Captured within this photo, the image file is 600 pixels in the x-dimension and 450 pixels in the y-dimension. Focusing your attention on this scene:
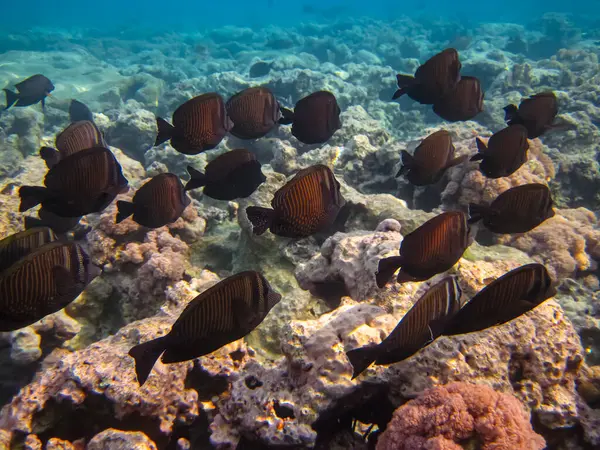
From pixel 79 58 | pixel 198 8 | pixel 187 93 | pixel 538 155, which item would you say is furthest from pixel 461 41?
pixel 198 8

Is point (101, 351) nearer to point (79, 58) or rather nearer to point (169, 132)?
point (169, 132)

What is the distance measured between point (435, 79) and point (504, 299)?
7.12 ft

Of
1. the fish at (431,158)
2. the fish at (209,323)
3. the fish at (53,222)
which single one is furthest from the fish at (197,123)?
the fish at (53,222)

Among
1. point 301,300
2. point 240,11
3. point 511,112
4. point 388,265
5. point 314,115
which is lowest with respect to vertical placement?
point 301,300

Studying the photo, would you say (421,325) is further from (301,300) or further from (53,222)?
(53,222)

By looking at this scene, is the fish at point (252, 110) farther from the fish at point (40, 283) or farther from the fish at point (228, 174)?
the fish at point (40, 283)

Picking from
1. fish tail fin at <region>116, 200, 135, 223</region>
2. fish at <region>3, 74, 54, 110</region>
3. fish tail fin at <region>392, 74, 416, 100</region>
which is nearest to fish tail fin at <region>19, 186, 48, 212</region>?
fish tail fin at <region>116, 200, 135, 223</region>

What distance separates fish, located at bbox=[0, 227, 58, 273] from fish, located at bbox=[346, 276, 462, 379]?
213 cm

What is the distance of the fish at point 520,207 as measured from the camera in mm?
2498

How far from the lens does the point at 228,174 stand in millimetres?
2969

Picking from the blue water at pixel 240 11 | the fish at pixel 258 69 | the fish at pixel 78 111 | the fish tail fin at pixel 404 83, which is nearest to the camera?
the fish tail fin at pixel 404 83

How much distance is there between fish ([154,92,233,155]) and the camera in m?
2.82

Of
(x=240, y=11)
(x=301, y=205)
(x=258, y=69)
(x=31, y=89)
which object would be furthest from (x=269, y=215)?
(x=240, y=11)

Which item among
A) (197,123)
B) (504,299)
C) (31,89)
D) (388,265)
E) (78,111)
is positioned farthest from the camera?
(78,111)
